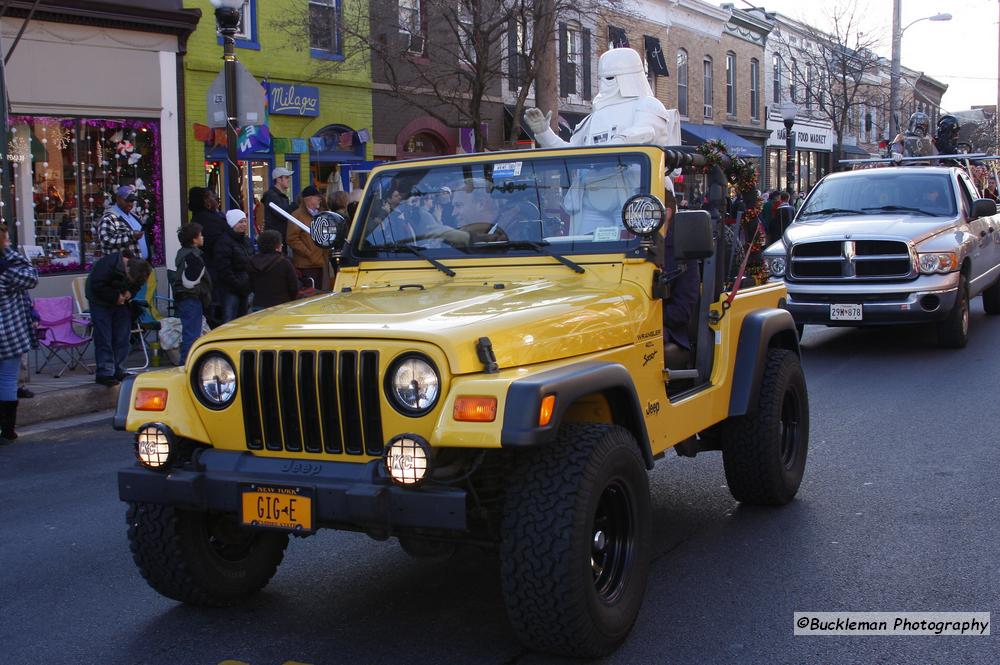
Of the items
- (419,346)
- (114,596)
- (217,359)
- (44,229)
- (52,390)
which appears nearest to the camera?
(419,346)

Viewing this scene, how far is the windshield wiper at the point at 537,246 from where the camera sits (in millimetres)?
4902

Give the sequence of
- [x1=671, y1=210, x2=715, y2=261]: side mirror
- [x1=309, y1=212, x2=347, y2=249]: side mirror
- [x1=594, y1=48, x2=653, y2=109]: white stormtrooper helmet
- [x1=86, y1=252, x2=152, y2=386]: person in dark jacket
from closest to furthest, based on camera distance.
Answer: [x1=671, y1=210, x2=715, y2=261]: side mirror < [x1=309, y1=212, x2=347, y2=249]: side mirror < [x1=594, y1=48, x2=653, y2=109]: white stormtrooper helmet < [x1=86, y1=252, x2=152, y2=386]: person in dark jacket

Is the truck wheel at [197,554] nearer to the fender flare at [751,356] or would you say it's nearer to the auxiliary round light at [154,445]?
the auxiliary round light at [154,445]

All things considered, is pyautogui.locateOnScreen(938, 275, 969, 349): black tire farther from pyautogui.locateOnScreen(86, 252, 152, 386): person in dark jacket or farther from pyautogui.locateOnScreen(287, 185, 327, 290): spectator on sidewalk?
pyautogui.locateOnScreen(86, 252, 152, 386): person in dark jacket

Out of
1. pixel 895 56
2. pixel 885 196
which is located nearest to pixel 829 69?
pixel 895 56

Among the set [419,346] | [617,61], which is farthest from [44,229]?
[419,346]

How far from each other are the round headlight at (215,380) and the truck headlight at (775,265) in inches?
362

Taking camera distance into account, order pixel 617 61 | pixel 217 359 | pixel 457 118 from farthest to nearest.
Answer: pixel 457 118, pixel 617 61, pixel 217 359

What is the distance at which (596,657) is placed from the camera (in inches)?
154

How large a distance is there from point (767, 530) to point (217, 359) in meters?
3.03

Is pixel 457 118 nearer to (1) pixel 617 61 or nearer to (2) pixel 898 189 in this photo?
(2) pixel 898 189

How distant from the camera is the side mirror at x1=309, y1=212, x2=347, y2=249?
5.55 metres

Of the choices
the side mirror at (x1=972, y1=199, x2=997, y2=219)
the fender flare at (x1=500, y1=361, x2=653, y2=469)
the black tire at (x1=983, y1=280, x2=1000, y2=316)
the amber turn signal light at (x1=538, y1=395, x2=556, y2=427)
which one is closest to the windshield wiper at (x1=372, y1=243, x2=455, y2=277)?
the fender flare at (x1=500, y1=361, x2=653, y2=469)

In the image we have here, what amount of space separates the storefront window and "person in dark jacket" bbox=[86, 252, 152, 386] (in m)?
5.30
